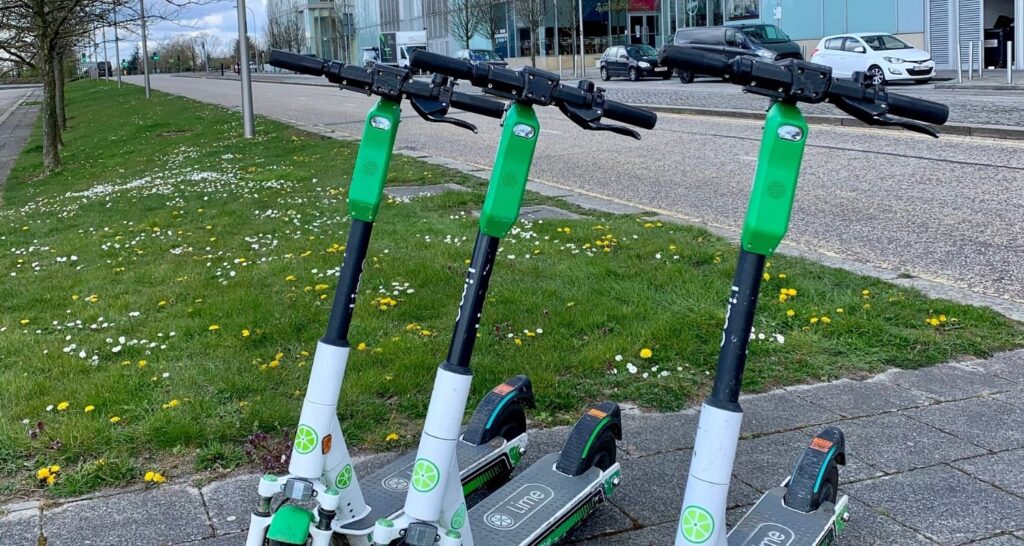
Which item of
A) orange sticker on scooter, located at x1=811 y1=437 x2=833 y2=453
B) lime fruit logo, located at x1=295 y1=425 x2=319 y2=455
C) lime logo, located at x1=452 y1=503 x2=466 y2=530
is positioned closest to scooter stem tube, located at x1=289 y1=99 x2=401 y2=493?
lime fruit logo, located at x1=295 y1=425 x2=319 y2=455

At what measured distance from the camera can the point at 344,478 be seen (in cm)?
290

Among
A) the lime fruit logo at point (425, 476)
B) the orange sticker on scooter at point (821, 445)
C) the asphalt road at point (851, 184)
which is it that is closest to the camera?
the lime fruit logo at point (425, 476)

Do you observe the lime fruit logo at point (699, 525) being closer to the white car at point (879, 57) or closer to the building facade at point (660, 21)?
the white car at point (879, 57)

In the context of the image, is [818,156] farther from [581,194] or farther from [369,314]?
[369,314]

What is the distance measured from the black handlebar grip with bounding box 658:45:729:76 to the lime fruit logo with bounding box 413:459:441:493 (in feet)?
3.82

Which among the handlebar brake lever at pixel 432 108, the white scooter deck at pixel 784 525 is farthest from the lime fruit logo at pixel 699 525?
the handlebar brake lever at pixel 432 108

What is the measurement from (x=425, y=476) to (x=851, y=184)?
9251 millimetres

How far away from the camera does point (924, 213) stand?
8.98 meters

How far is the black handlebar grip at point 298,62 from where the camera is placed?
2.88m

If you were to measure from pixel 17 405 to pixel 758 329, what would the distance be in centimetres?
356

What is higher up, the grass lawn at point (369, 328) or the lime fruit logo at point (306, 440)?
the lime fruit logo at point (306, 440)

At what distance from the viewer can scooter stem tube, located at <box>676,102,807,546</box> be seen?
95.4 inches

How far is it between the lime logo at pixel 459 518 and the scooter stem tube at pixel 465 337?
0.16 ft

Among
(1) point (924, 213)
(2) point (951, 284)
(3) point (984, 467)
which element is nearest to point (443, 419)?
(3) point (984, 467)
